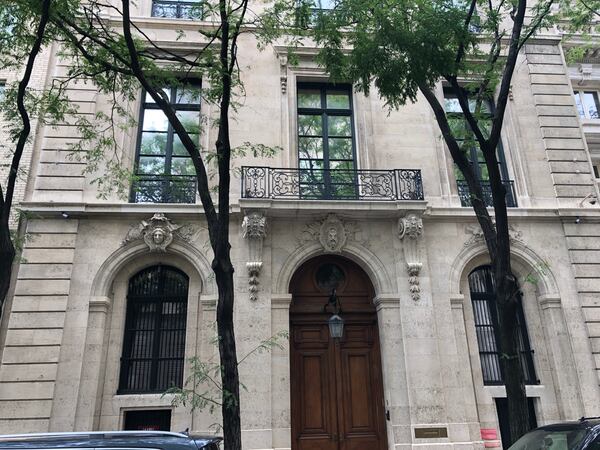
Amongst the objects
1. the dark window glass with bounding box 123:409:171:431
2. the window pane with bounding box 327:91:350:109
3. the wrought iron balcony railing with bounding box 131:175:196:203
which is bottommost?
the dark window glass with bounding box 123:409:171:431

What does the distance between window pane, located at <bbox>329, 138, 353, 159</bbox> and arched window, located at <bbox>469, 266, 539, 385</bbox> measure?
4.59 metres

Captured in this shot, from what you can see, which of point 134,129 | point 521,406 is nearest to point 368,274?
point 521,406

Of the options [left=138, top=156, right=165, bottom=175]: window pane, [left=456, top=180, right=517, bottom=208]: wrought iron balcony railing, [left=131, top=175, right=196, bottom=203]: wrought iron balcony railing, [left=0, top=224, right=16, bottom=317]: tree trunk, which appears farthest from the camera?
[left=456, top=180, right=517, bottom=208]: wrought iron balcony railing

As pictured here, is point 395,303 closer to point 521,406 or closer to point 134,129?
point 521,406

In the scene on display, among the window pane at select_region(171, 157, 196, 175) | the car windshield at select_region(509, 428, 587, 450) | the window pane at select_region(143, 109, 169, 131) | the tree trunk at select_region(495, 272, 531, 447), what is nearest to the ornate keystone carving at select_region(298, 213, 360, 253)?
the window pane at select_region(171, 157, 196, 175)

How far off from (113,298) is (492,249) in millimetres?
8409

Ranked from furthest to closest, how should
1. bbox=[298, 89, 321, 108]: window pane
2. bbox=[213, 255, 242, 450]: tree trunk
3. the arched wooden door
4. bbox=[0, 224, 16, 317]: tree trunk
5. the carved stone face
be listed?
bbox=[298, 89, 321, 108]: window pane < the carved stone face < the arched wooden door < bbox=[0, 224, 16, 317]: tree trunk < bbox=[213, 255, 242, 450]: tree trunk

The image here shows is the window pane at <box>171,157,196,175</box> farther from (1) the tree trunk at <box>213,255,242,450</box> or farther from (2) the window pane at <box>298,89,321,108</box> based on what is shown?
(1) the tree trunk at <box>213,255,242,450</box>

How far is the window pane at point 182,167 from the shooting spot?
12.3 m

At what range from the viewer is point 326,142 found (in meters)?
12.9

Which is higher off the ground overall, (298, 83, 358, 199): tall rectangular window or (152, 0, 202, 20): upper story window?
(152, 0, 202, 20): upper story window

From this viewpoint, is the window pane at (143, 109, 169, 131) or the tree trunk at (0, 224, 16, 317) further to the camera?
the window pane at (143, 109, 169, 131)

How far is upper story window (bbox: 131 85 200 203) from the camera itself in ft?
38.5

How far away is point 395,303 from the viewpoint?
11250mm
